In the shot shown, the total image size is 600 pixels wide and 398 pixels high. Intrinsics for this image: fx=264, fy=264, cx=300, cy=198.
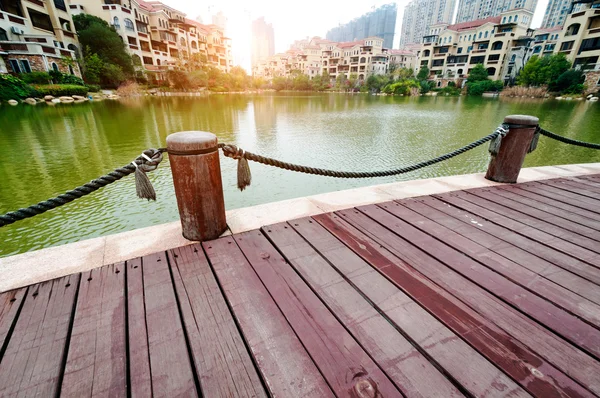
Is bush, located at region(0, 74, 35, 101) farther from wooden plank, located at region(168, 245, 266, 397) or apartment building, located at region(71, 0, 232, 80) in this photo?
wooden plank, located at region(168, 245, 266, 397)

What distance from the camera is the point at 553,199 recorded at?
3.08m

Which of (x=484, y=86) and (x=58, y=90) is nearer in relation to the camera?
(x=58, y=90)

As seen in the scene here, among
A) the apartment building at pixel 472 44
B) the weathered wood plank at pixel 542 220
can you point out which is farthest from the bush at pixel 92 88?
the apartment building at pixel 472 44

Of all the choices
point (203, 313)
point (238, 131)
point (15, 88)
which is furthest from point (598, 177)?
point (15, 88)

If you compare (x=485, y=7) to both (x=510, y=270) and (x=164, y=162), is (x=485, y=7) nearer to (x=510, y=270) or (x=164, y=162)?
(x=164, y=162)

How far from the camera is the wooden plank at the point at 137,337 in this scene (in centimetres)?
110

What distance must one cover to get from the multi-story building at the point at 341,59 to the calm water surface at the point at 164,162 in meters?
54.6

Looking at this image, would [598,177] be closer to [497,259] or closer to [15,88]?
[497,259]

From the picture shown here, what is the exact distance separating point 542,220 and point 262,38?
705 ft

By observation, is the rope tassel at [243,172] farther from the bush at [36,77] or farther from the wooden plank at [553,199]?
the bush at [36,77]

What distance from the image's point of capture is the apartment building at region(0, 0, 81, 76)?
23.3 meters

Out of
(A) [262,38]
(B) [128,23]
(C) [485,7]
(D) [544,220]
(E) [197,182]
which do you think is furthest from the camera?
(A) [262,38]

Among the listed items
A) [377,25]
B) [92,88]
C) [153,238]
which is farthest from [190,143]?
[377,25]

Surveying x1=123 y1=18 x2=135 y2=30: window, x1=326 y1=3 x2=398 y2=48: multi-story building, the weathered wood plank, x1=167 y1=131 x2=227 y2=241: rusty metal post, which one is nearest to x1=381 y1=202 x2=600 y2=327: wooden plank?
the weathered wood plank
